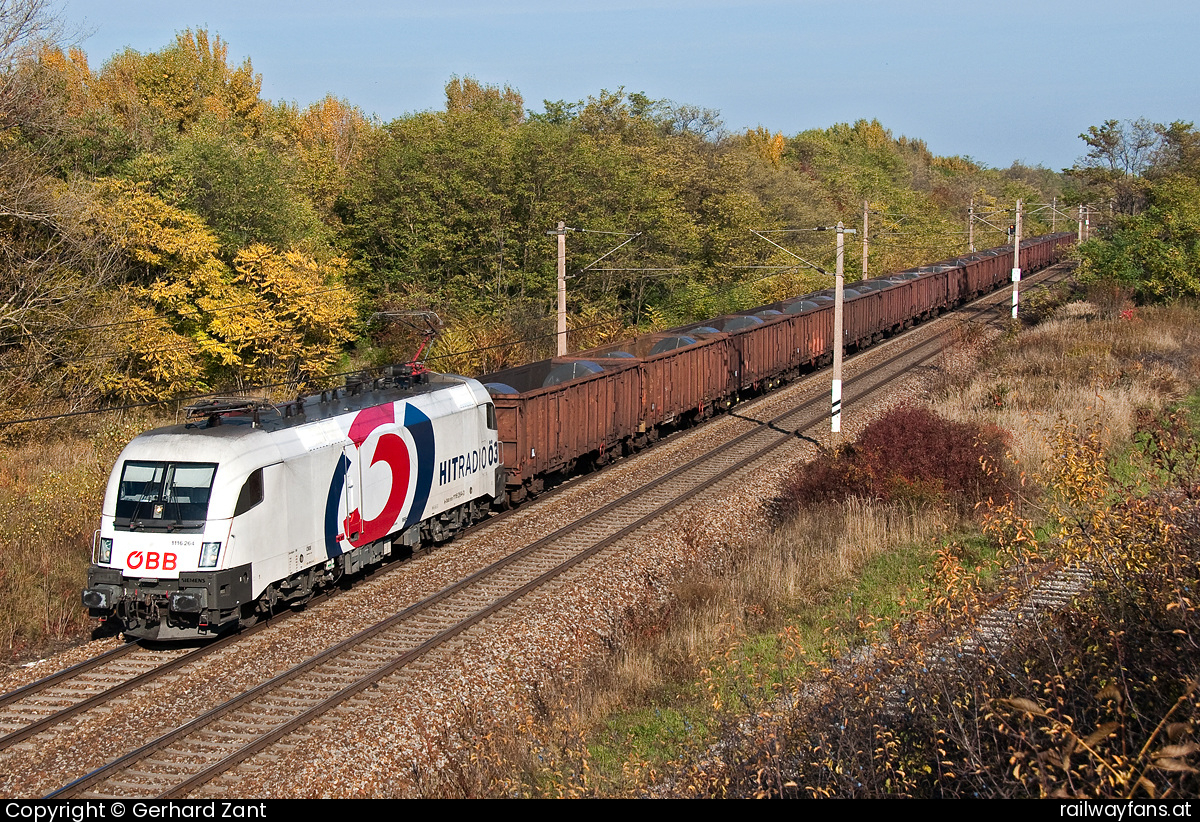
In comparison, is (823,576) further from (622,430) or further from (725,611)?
(622,430)

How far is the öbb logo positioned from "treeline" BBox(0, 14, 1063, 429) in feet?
20.4

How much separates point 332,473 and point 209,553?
2.36 meters

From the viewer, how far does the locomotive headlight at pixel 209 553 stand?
1237 centimetres

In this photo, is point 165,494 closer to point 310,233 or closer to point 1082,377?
point 1082,377

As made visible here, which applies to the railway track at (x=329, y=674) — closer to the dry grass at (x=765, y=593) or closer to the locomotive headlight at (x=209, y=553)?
the locomotive headlight at (x=209, y=553)

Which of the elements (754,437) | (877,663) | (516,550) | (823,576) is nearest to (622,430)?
(754,437)

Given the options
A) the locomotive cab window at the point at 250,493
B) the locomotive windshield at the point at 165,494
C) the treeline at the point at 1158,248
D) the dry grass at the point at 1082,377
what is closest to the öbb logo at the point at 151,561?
the locomotive windshield at the point at 165,494

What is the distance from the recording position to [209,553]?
1238 centimetres

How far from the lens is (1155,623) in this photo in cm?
697

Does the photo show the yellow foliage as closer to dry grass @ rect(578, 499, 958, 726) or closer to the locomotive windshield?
the locomotive windshield

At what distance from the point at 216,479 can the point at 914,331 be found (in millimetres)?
37415

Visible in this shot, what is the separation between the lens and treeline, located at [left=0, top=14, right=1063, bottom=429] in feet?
92.6

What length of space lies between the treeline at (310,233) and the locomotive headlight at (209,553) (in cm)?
605

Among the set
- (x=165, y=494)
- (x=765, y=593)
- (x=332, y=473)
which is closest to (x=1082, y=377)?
(x=765, y=593)
